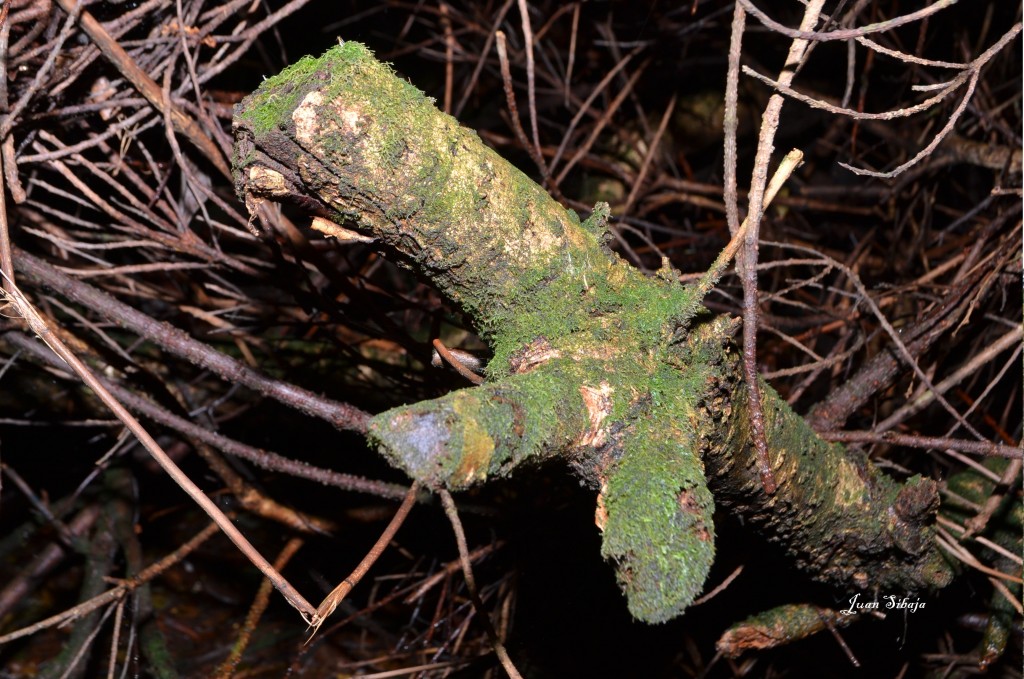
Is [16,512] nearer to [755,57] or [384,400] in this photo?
[384,400]

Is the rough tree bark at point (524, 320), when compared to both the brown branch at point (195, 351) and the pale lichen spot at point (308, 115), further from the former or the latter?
the brown branch at point (195, 351)

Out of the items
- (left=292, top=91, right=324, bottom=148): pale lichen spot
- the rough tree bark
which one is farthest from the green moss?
(left=292, top=91, right=324, bottom=148): pale lichen spot

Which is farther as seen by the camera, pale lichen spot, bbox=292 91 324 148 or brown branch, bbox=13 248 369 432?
brown branch, bbox=13 248 369 432

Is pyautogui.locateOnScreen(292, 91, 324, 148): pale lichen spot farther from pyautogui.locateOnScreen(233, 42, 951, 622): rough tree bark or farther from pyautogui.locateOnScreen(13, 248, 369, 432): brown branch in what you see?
pyautogui.locateOnScreen(13, 248, 369, 432): brown branch

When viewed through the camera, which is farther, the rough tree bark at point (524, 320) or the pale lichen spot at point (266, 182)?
the pale lichen spot at point (266, 182)

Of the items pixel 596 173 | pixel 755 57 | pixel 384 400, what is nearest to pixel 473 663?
pixel 384 400

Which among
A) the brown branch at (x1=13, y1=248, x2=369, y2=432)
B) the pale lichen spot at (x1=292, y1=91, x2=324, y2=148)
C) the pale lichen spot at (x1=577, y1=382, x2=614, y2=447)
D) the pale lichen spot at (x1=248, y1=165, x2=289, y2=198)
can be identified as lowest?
the brown branch at (x1=13, y1=248, x2=369, y2=432)

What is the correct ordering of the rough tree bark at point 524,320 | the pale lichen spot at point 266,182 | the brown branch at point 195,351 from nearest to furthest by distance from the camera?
the rough tree bark at point 524,320 → the pale lichen spot at point 266,182 → the brown branch at point 195,351

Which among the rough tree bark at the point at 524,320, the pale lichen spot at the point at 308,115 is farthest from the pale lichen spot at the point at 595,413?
the pale lichen spot at the point at 308,115
